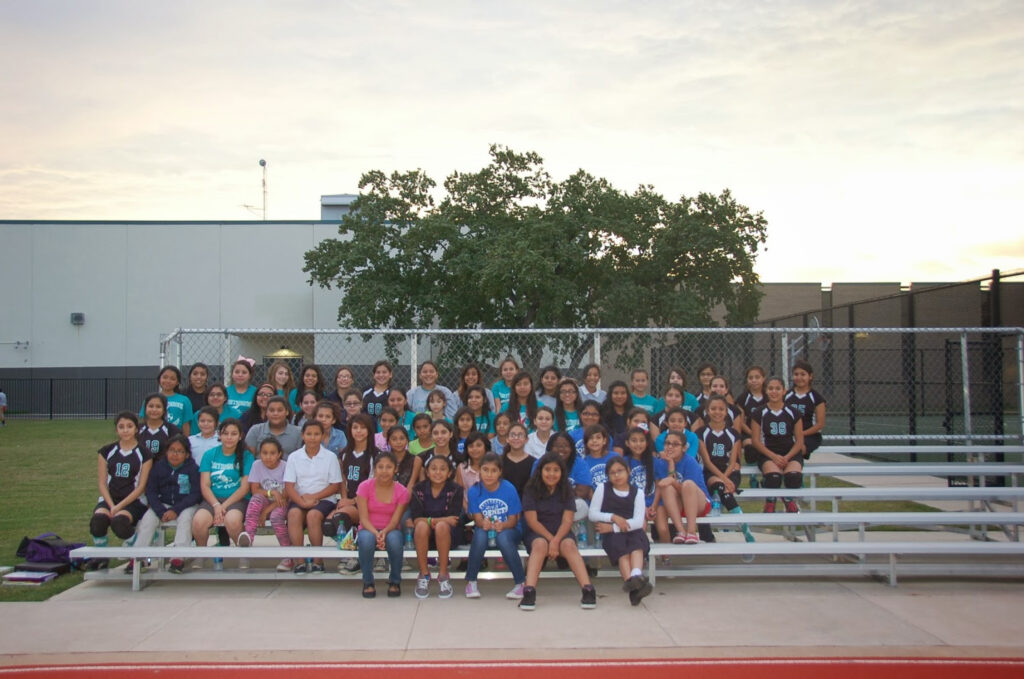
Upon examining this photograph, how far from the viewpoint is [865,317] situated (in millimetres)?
28688

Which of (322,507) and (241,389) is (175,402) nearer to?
(241,389)

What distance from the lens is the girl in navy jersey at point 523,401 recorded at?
8.53 m

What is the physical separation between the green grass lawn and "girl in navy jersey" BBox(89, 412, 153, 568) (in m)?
0.75

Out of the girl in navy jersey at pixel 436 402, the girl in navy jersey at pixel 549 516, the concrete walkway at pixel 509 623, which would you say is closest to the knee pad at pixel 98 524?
the concrete walkway at pixel 509 623

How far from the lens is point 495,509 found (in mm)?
7133

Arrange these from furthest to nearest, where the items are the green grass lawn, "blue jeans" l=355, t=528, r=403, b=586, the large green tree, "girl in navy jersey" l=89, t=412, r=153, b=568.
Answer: the large green tree < the green grass lawn < "girl in navy jersey" l=89, t=412, r=153, b=568 < "blue jeans" l=355, t=528, r=403, b=586

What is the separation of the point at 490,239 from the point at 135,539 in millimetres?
17020

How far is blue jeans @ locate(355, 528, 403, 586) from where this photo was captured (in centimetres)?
704

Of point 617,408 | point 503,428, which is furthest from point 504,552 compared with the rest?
point 617,408

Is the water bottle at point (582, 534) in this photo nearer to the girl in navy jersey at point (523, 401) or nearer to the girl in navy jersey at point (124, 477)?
the girl in navy jersey at point (523, 401)

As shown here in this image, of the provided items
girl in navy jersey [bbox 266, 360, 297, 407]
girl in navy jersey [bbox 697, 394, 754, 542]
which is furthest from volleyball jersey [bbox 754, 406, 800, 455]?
girl in navy jersey [bbox 266, 360, 297, 407]

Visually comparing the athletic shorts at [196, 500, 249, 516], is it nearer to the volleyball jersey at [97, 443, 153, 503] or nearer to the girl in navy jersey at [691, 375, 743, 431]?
the volleyball jersey at [97, 443, 153, 503]

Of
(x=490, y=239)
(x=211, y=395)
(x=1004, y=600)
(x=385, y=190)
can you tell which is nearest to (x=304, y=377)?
(x=211, y=395)

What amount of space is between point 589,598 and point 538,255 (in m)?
15.5
